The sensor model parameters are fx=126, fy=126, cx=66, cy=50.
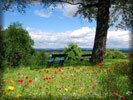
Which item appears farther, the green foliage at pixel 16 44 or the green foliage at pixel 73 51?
the green foliage at pixel 73 51

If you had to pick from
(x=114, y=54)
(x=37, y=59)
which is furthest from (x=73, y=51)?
(x=114, y=54)

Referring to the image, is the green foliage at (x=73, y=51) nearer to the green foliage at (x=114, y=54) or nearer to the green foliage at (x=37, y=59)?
the green foliage at (x=37, y=59)

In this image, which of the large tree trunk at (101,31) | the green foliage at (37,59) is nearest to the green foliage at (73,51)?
the green foliage at (37,59)

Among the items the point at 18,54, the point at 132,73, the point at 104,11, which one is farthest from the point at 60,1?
the point at 132,73

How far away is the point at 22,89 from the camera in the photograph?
13.1 ft

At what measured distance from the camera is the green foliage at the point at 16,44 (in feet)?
29.0

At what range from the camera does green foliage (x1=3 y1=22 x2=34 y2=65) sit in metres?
8.83

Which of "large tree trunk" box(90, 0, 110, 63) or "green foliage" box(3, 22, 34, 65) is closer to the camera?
"green foliage" box(3, 22, 34, 65)

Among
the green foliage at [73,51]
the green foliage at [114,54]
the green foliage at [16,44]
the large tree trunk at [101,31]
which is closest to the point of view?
the green foliage at [16,44]

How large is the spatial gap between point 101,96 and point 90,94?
0.34 meters

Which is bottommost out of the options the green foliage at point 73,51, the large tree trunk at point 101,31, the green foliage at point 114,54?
the green foliage at point 114,54

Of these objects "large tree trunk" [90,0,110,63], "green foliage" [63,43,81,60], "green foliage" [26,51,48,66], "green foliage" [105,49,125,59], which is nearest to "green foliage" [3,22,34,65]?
"green foliage" [26,51,48,66]

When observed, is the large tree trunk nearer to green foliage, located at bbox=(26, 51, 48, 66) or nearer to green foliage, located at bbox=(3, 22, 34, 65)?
green foliage, located at bbox=(26, 51, 48, 66)

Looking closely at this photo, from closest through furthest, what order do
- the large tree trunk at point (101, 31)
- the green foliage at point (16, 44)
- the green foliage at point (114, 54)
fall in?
the green foliage at point (16, 44)
the large tree trunk at point (101, 31)
the green foliage at point (114, 54)
